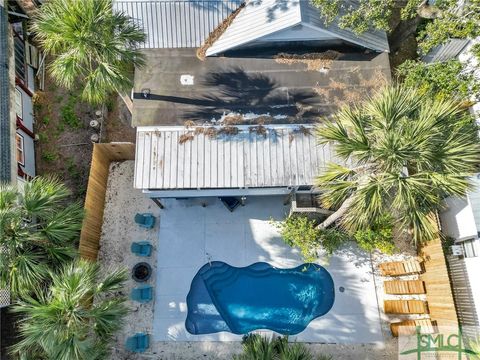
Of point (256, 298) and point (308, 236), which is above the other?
point (308, 236)

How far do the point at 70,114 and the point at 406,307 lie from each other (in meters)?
19.1

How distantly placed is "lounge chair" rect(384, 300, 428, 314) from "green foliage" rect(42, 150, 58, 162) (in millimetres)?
17617

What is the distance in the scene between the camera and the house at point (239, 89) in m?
14.3

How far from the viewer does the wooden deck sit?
45.2ft

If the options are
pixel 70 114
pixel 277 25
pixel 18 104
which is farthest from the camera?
pixel 70 114

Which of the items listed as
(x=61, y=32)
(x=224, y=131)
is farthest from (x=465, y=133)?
(x=61, y=32)

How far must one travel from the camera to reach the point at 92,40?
1183 cm

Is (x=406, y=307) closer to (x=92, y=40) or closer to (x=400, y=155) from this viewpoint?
(x=400, y=155)

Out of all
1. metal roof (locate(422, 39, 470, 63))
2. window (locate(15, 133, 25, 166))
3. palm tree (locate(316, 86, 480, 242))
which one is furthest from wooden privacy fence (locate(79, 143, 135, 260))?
metal roof (locate(422, 39, 470, 63))

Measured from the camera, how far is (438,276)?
14.3m

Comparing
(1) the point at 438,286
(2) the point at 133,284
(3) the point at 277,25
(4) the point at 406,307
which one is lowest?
(4) the point at 406,307

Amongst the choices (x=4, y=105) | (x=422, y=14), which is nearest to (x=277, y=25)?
(x=422, y=14)

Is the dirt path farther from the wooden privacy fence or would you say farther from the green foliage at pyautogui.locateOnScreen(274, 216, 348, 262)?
the green foliage at pyautogui.locateOnScreen(274, 216, 348, 262)

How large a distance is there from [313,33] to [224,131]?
5.84 m
